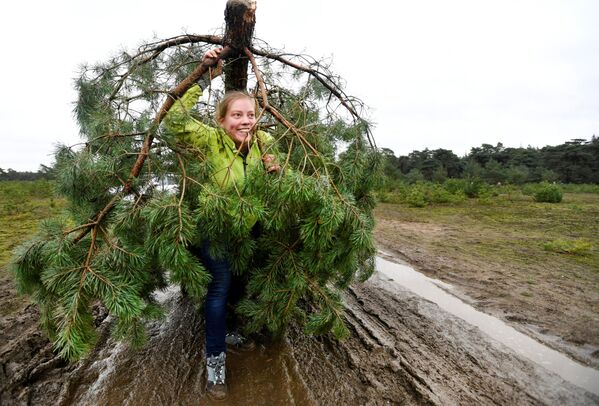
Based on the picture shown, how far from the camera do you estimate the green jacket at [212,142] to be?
1918 mm

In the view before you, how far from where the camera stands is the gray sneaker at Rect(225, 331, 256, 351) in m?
2.62

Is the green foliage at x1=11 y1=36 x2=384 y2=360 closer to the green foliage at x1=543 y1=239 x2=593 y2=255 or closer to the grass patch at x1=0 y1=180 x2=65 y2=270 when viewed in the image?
the grass patch at x1=0 y1=180 x2=65 y2=270

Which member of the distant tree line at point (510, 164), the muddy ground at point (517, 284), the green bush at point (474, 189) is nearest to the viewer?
the muddy ground at point (517, 284)

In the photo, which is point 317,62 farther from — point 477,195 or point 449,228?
point 477,195

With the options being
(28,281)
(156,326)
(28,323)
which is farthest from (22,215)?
(28,281)

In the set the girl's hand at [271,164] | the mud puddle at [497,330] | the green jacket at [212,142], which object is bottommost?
the mud puddle at [497,330]

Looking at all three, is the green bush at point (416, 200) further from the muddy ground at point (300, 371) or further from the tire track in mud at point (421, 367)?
the muddy ground at point (300, 371)

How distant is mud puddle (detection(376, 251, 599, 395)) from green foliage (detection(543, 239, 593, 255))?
9.07 ft

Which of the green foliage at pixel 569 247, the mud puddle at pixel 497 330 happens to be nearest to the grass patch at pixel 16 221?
the mud puddle at pixel 497 330

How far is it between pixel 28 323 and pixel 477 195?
14795 mm

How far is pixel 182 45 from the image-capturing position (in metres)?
2.86

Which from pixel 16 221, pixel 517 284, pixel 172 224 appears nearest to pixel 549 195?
pixel 517 284

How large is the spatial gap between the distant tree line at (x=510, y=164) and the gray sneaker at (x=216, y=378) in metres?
19.3

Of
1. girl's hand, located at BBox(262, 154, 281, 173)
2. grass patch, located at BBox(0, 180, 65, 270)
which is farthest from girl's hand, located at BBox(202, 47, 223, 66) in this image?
grass patch, located at BBox(0, 180, 65, 270)
